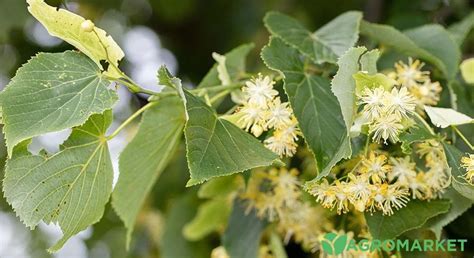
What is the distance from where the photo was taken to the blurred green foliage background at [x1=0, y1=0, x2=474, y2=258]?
1593mm

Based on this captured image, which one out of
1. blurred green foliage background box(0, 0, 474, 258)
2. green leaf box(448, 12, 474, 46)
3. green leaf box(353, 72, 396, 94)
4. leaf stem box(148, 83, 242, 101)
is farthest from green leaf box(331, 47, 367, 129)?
blurred green foliage background box(0, 0, 474, 258)

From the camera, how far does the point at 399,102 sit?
843mm

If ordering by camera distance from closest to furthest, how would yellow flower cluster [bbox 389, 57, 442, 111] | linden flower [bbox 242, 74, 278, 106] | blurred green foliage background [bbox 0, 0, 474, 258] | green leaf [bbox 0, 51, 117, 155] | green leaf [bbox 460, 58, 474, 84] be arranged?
green leaf [bbox 0, 51, 117, 155] → linden flower [bbox 242, 74, 278, 106] → yellow flower cluster [bbox 389, 57, 442, 111] → green leaf [bbox 460, 58, 474, 84] → blurred green foliage background [bbox 0, 0, 474, 258]

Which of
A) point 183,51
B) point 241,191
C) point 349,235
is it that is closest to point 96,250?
point 183,51

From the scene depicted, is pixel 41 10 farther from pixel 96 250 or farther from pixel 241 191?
pixel 96 250

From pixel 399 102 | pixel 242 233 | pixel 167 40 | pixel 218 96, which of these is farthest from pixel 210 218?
pixel 167 40

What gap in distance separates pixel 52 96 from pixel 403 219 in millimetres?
526

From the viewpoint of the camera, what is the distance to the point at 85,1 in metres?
1.94

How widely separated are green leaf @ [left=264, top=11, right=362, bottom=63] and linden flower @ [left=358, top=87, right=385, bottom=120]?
0.19m

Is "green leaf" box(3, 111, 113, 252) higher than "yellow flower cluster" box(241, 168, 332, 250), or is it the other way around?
"green leaf" box(3, 111, 113, 252)

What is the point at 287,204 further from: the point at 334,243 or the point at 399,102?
the point at 399,102

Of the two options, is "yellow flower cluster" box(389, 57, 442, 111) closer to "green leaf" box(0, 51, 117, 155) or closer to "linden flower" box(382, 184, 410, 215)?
"linden flower" box(382, 184, 410, 215)

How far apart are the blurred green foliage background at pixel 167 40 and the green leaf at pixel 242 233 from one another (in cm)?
28

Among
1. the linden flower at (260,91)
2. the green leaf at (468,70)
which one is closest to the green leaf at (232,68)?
the linden flower at (260,91)
